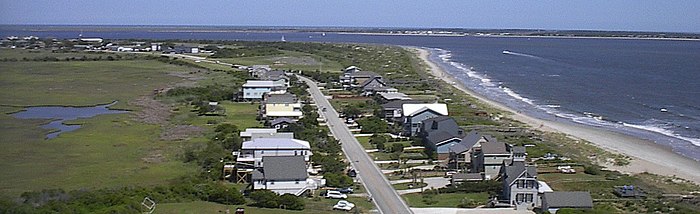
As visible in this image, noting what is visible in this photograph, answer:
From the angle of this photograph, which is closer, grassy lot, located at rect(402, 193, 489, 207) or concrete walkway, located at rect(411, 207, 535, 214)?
concrete walkway, located at rect(411, 207, 535, 214)

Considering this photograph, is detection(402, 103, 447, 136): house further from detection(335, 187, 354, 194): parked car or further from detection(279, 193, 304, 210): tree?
detection(279, 193, 304, 210): tree

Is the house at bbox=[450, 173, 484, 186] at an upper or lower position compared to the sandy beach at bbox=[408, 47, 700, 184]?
upper

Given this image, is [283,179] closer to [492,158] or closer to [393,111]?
[492,158]

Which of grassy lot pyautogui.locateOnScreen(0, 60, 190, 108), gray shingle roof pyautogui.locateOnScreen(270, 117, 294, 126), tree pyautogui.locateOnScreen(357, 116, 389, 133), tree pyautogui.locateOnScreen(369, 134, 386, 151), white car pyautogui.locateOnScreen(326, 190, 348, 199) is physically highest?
white car pyautogui.locateOnScreen(326, 190, 348, 199)

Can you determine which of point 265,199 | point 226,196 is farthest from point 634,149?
point 226,196

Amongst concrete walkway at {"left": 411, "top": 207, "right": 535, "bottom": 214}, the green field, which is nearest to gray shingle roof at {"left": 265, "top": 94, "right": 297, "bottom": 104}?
the green field

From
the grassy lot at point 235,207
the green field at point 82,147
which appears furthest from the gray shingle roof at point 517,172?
the green field at point 82,147

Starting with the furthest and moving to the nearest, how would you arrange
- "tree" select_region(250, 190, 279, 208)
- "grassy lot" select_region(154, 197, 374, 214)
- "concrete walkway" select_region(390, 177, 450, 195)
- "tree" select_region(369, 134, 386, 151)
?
1. "tree" select_region(369, 134, 386, 151)
2. "concrete walkway" select_region(390, 177, 450, 195)
3. "tree" select_region(250, 190, 279, 208)
4. "grassy lot" select_region(154, 197, 374, 214)

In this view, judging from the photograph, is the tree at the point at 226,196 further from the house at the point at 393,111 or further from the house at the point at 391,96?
the house at the point at 391,96
